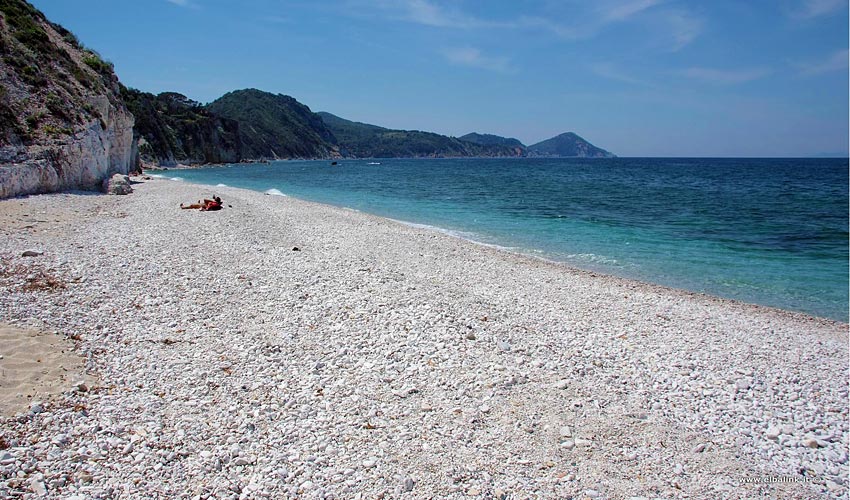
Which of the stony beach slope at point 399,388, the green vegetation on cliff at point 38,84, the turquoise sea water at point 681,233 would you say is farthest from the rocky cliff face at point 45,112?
the stony beach slope at point 399,388

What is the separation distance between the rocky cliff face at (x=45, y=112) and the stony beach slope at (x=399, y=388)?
40.8 feet

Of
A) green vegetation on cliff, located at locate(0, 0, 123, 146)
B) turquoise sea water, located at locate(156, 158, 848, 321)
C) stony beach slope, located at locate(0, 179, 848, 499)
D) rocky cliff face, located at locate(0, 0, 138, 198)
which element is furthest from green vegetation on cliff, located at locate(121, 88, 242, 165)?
stony beach slope, located at locate(0, 179, 848, 499)

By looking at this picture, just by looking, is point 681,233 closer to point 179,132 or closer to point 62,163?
point 62,163

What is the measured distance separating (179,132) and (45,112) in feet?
311

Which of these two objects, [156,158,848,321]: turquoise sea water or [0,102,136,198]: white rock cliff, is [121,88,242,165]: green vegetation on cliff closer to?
[0,102,136,198]: white rock cliff

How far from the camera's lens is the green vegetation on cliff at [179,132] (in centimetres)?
8912

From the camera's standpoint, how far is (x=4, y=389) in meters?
5.67

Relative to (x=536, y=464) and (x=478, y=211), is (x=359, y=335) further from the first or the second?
(x=478, y=211)

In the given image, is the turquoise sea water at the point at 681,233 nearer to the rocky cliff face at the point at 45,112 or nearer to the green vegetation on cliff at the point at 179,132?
the rocky cliff face at the point at 45,112

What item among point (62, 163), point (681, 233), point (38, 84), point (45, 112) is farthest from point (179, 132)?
point (681, 233)

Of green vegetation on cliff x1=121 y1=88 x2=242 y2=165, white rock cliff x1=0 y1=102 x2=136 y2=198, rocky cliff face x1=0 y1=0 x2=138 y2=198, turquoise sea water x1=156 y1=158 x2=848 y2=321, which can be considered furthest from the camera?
green vegetation on cliff x1=121 y1=88 x2=242 y2=165

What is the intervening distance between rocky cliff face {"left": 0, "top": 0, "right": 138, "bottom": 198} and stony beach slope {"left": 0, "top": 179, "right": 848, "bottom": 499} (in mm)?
12439

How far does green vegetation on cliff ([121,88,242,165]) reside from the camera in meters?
89.1

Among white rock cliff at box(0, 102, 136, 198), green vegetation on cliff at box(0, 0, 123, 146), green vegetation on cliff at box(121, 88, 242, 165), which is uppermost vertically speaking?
green vegetation on cliff at box(121, 88, 242, 165)
